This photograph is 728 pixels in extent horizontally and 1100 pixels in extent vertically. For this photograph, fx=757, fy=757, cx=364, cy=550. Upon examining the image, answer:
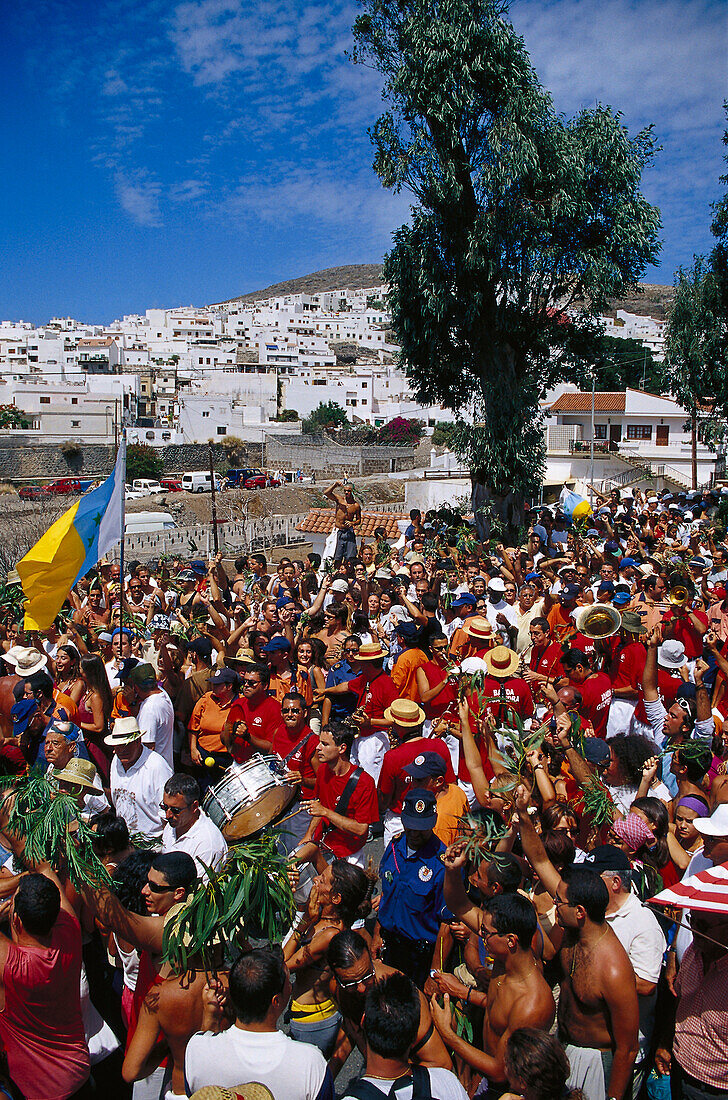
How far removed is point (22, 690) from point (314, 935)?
3550mm

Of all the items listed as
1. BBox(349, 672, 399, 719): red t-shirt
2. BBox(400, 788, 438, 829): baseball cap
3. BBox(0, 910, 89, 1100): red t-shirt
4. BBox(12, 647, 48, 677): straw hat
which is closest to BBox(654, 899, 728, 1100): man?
BBox(400, 788, 438, 829): baseball cap

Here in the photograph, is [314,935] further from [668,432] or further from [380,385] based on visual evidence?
[380,385]

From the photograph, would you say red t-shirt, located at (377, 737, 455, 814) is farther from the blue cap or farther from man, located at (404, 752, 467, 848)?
the blue cap

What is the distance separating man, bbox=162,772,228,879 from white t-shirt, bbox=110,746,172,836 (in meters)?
0.79

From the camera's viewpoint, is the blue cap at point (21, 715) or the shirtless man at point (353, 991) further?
the blue cap at point (21, 715)

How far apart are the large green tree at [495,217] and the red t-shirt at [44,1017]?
16.7m

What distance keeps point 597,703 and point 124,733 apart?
3244mm

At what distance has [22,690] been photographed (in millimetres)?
5895

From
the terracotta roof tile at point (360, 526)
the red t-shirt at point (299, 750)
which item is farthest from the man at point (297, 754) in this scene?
the terracotta roof tile at point (360, 526)

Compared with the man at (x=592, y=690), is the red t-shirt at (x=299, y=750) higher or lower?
lower

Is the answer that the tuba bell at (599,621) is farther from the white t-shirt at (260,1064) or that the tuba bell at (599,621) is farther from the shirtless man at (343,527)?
the shirtless man at (343,527)

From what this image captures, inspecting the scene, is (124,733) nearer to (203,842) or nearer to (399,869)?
(203,842)

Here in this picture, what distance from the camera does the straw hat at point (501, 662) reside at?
17.9ft

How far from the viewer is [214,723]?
5.65m
